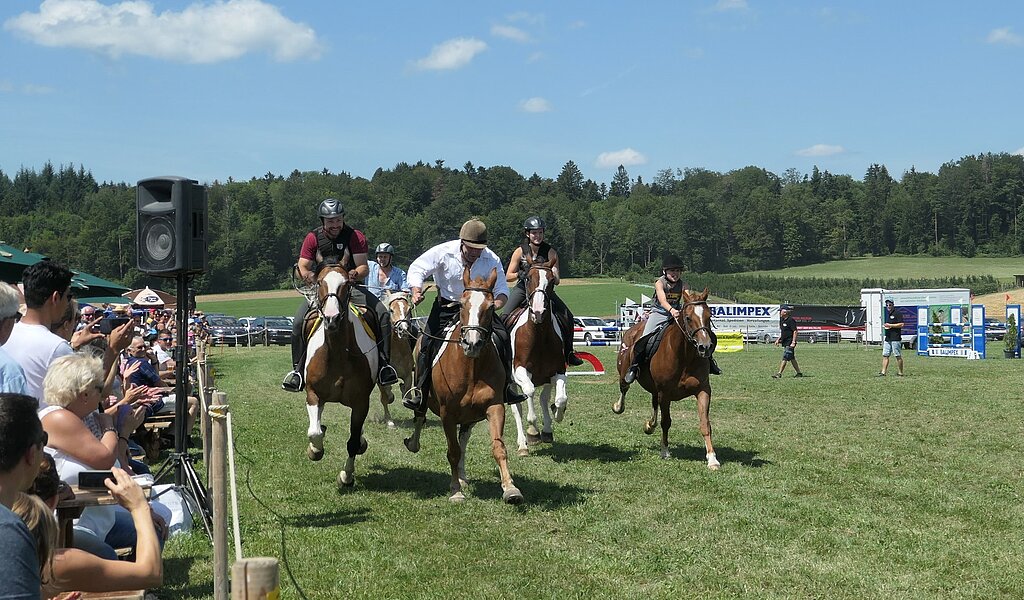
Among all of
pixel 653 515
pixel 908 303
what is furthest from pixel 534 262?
pixel 908 303

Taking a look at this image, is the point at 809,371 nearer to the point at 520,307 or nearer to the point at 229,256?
the point at 520,307

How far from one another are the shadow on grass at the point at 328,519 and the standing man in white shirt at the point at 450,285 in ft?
5.08

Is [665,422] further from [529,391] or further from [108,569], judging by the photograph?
[108,569]

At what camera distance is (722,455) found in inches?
510

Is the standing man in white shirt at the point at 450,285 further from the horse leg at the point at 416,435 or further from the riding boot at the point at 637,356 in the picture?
the riding boot at the point at 637,356

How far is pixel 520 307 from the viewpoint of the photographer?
1334 centimetres

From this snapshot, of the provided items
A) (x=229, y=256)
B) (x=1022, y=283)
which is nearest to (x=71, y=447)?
(x=1022, y=283)

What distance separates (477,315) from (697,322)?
359 centimetres

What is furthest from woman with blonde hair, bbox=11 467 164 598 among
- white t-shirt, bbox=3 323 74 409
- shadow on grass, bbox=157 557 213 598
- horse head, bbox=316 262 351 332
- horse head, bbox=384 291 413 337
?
horse head, bbox=384 291 413 337

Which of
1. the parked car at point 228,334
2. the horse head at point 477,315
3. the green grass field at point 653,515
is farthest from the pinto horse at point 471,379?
the parked car at point 228,334

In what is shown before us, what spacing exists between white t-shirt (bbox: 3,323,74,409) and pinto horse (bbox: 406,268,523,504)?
3965 mm

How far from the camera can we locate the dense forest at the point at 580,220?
12475 cm

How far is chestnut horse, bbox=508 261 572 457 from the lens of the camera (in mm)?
12406

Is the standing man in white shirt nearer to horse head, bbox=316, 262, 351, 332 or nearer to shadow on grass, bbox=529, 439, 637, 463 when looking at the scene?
horse head, bbox=316, 262, 351, 332
